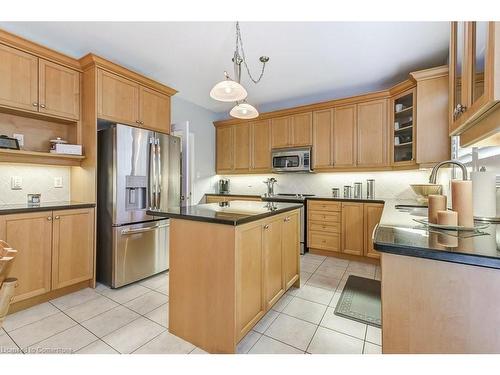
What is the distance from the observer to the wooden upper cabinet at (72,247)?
87.8 inches

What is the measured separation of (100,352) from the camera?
1.53 metres

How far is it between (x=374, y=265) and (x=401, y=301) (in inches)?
108

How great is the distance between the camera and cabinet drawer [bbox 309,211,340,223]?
11.6 feet

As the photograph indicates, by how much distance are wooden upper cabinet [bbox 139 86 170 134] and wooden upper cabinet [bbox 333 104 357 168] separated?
2642mm

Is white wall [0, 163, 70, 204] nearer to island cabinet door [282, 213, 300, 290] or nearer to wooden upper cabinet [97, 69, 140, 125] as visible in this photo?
wooden upper cabinet [97, 69, 140, 125]

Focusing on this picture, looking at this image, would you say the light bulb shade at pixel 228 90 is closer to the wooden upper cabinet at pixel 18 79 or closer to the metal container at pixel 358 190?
the wooden upper cabinet at pixel 18 79

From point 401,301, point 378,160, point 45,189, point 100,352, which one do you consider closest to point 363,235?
point 378,160

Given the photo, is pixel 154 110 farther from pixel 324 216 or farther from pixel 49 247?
pixel 324 216

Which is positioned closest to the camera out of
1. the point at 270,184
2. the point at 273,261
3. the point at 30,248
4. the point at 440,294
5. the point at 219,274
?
the point at 440,294

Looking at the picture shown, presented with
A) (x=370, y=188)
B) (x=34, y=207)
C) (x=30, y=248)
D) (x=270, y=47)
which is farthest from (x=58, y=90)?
(x=370, y=188)

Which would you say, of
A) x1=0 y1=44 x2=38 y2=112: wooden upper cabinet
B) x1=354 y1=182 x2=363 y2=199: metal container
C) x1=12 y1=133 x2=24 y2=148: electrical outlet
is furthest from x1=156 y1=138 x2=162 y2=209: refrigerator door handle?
x1=354 y1=182 x2=363 y2=199: metal container

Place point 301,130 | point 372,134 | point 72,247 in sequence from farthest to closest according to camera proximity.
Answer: point 301,130
point 372,134
point 72,247

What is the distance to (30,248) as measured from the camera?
206cm

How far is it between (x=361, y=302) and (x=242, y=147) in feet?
11.3
